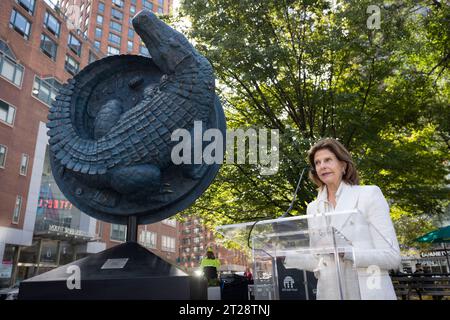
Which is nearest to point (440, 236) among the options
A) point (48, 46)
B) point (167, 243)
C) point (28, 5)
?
point (48, 46)

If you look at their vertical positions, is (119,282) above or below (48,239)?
below

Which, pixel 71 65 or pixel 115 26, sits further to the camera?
pixel 115 26

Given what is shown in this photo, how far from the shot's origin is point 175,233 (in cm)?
4150

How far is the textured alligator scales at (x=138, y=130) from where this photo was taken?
287 cm

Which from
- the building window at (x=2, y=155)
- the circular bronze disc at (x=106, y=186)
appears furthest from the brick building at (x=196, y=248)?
the circular bronze disc at (x=106, y=186)

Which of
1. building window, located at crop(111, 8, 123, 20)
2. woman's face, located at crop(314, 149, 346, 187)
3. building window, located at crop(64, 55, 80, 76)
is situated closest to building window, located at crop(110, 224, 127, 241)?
building window, located at crop(64, 55, 80, 76)

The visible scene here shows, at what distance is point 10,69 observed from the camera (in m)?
19.5

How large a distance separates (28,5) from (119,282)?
25507mm

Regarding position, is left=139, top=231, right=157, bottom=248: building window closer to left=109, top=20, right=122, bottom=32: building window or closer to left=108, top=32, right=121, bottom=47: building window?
left=108, top=32, right=121, bottom=47: building window

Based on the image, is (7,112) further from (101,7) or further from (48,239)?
(101,7)

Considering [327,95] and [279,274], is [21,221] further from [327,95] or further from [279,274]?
[279,274]

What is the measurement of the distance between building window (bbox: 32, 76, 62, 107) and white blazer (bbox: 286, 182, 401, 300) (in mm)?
22608

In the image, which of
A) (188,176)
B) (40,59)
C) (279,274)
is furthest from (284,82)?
(40,59)

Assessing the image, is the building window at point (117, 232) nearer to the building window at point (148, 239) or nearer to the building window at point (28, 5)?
the building window at point (148, 239)
